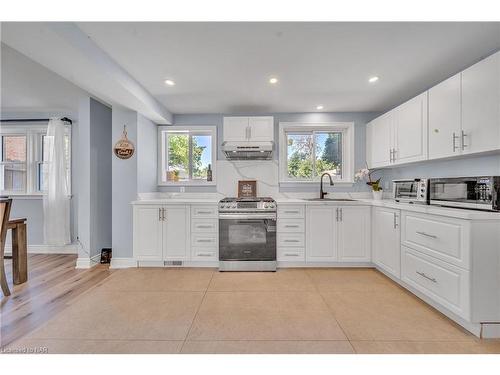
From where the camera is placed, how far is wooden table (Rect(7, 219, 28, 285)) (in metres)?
2.75

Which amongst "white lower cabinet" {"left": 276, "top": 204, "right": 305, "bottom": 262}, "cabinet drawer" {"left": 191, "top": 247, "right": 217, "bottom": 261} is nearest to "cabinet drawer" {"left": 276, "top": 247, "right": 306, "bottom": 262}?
"white lower cabinet" {"left": 276, "top": 204, "right": 305, "bottom": 262}

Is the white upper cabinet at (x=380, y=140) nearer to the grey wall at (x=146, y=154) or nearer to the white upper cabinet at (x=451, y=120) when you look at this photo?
the white upper cabinet at (x=451, y=120)

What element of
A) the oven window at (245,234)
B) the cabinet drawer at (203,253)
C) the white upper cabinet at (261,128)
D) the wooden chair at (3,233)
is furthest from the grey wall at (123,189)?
the white upper cabinet at (261,128)

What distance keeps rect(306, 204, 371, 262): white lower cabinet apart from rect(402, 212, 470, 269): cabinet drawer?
28.0 inches

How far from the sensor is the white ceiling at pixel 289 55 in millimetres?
1833

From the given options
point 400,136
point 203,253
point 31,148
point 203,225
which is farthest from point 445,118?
point 31,148

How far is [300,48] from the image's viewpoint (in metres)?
2.09

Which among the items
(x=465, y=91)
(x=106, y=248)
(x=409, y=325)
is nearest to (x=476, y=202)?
(x=465, y=91)

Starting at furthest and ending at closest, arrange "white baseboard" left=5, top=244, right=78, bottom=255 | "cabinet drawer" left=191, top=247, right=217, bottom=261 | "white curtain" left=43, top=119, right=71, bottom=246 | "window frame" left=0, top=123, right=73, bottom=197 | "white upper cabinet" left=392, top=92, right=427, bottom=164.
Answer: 1. "window frame" left=0, top=123, right=73, bottom=197
2. "white baseboard" left=5, top=244, right=78, bottom=255
3. "white curtain" left=43, top=119, right=71, bottom=246
4. "cabinet drawer" left=191, top=247, right=217, bottom=261
5. "white upper cabinet" left=392, top=92, right=427, bottom=164

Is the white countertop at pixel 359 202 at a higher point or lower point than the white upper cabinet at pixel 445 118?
lower

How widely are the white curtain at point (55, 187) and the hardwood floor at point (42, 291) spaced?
0.42 metres

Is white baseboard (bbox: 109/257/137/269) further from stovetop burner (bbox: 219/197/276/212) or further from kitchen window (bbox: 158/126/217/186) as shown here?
stovetop burner (bbox: 219/197/276/212)

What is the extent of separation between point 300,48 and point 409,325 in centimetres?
248

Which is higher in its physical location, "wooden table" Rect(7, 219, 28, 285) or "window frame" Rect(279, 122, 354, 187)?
"window frame" Rect(279, 122, 354, 187)
